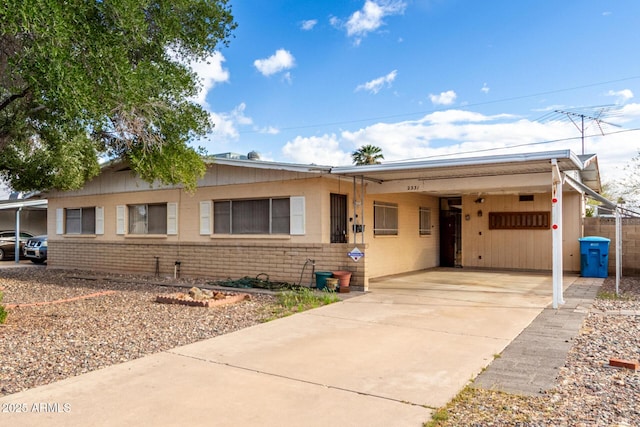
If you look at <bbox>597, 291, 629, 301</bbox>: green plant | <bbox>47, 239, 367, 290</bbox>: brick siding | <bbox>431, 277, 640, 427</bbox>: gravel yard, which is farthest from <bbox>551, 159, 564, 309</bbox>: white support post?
<bbox>47, 239, 367, 290</bbox>: brick siding

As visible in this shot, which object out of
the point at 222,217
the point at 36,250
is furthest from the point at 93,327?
the point at 36,250

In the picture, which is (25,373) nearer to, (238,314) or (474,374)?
(238,314)

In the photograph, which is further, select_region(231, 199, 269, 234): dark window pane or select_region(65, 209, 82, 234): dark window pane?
select_region(65, 209, 82, 234): dark window pane

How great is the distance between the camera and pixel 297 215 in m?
11.1

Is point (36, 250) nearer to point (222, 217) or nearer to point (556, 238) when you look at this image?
point (222, 217)

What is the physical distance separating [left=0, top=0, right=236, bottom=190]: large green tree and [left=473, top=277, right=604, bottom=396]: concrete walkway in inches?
228

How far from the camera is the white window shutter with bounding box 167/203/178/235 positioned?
43.4ft

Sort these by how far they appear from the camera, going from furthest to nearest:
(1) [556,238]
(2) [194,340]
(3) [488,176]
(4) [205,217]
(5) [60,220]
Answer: (5) [60,220], (4) [205,217], (3) [488,176], (1) [556,238], (2) [194,340]

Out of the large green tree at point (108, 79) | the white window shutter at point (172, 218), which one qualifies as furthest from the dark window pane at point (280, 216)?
the white window shutter at point (172, 218)

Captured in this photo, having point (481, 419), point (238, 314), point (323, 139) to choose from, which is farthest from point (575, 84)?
point (481, 419)

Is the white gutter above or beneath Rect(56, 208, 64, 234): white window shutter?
above

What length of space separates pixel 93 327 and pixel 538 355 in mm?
5718

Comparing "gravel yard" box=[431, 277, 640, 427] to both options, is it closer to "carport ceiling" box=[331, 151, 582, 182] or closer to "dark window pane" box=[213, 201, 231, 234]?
"carport ceiling" box=[331, 151, 582, 182]

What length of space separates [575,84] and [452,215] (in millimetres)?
12591
